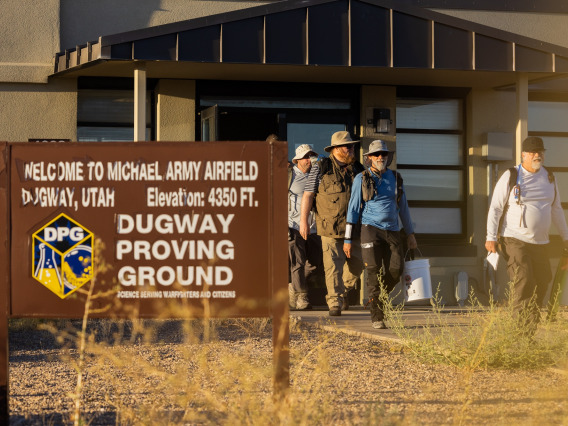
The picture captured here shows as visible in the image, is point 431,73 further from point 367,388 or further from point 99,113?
point 367,388

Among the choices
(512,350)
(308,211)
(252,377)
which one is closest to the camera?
(252,377)

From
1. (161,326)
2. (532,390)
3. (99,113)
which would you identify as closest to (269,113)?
(99,113)

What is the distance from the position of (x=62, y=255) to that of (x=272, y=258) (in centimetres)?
115

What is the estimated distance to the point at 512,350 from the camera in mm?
7688

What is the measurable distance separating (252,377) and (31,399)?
57.4 inches

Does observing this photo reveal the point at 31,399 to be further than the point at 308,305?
No

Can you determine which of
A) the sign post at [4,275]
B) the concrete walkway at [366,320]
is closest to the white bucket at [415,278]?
the concrete walkway at [366,320]

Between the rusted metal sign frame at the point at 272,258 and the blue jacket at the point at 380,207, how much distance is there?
13.5ft

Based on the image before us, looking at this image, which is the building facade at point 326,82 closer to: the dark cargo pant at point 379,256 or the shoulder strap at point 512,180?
the dark cargo pant at point 379,256

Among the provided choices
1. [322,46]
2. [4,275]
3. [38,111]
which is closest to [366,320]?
[322,46]

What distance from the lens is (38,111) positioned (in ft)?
42.1

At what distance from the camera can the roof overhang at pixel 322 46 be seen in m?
11.1

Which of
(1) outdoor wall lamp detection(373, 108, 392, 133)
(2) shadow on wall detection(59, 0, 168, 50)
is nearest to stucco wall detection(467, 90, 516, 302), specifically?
(1) outdoor wall lamp detection(373, 108, 392, 133)

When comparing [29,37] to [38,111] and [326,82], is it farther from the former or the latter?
[326,82]
